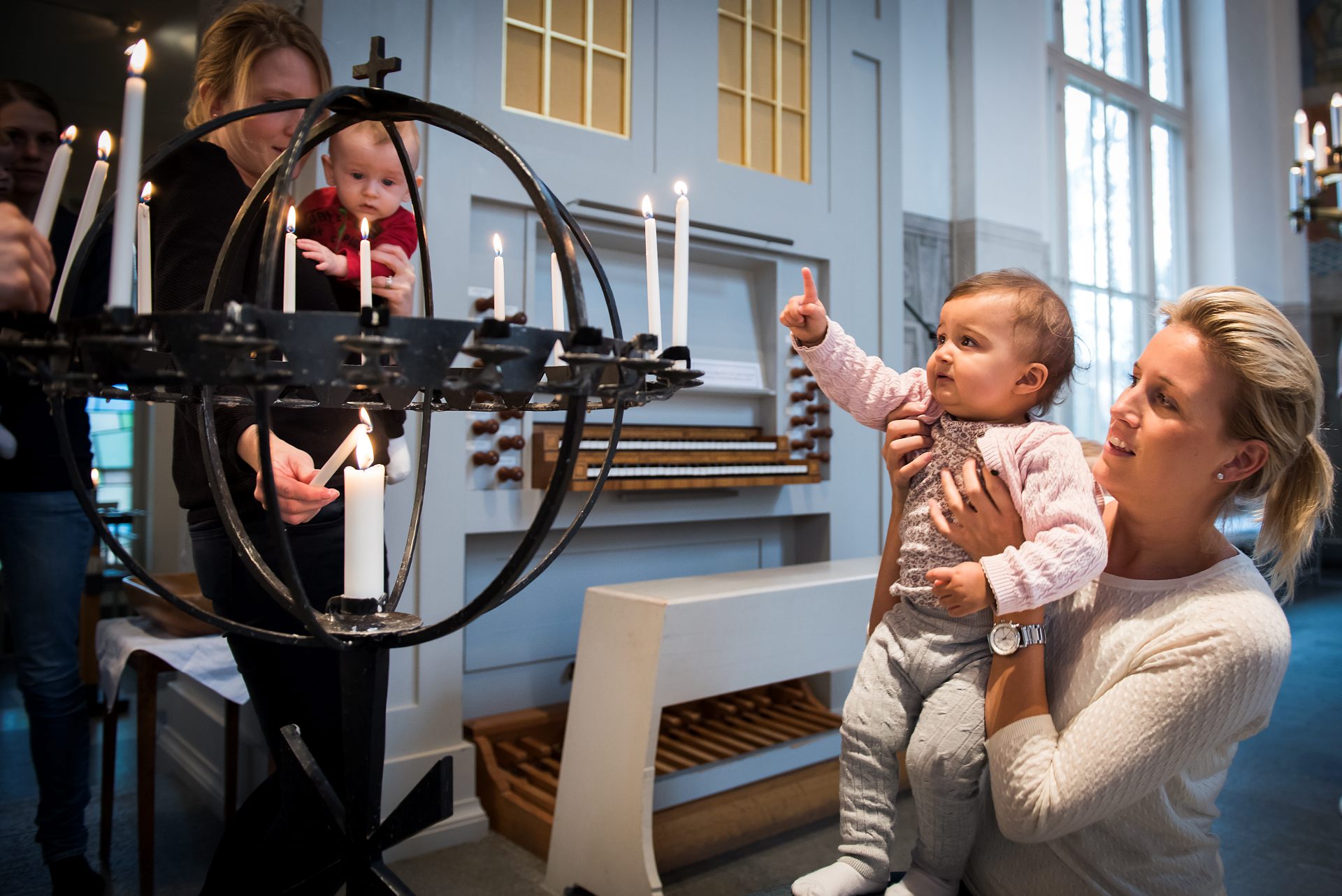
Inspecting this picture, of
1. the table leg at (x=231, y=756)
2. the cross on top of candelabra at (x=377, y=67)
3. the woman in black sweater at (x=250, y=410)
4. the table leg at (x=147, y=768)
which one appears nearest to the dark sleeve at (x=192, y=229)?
the woman in black sweater at (x=250, y=410)

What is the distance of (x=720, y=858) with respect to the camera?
2684 millimetres

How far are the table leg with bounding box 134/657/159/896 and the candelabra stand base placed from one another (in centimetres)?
179

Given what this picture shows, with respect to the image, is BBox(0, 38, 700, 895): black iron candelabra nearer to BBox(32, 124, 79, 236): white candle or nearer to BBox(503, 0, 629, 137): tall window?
BBox(32, 124, 79, 236): white candle

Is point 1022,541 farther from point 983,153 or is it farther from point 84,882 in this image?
point 983,153

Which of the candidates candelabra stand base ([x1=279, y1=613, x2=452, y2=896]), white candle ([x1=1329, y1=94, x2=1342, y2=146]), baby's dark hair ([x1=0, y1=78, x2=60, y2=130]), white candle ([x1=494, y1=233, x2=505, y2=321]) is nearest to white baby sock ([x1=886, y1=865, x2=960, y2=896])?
candelabra stand base ([x1=279, y1=613, x2=452, y2=896])

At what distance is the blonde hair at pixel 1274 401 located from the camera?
3.51 feet

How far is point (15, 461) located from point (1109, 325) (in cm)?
674

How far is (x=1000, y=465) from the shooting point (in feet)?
4.39

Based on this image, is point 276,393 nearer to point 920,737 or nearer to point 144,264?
point 144,264

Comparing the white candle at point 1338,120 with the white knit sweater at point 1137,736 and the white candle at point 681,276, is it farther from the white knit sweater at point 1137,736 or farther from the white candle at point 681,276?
the white candle at point 681,276

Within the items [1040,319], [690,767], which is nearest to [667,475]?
[690,767]

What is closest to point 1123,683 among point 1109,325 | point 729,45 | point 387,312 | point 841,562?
point 387,312

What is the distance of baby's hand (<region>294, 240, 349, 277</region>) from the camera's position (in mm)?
1536

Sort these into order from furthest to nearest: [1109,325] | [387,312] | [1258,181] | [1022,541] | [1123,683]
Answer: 1. [1258,181]
2. [1109,325]
3. [1022,541]
4. [1123,683]
5. [387,312]
